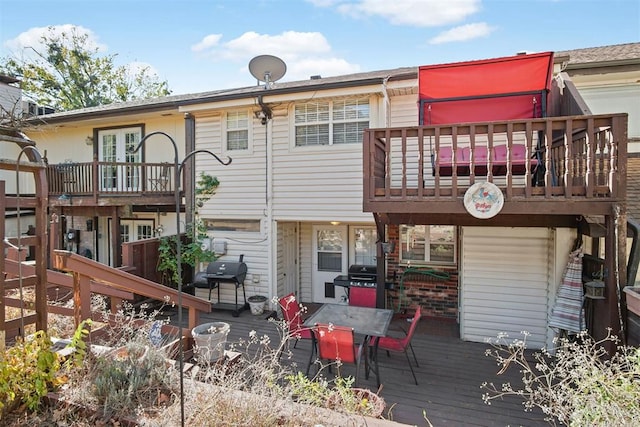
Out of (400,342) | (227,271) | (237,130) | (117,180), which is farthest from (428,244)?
(117,180)

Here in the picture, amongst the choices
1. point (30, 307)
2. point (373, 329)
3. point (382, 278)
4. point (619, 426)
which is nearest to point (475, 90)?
point (382, 278)

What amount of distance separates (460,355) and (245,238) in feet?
17.2

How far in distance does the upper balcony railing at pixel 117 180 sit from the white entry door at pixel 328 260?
14.2 ft

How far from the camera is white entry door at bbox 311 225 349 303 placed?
8.88m

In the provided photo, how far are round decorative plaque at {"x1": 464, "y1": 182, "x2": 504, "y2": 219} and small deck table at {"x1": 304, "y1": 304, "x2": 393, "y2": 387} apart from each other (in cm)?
210

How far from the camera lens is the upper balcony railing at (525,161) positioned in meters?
4.03

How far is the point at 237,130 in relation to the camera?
27.6 ft

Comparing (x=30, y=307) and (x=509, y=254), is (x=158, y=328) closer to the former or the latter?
(x=30, y=307)

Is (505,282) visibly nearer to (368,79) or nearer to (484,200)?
(484,200)

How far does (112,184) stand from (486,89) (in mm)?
9875

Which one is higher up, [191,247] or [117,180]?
[117,180]

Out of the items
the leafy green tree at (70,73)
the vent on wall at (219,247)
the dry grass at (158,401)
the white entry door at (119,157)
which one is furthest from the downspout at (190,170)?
the leafy green tree at (70,73)

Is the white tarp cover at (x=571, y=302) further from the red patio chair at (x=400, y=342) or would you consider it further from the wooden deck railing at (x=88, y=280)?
the wooden deck railing at (x=88, y=280)

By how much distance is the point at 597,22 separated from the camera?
791 centimetres
